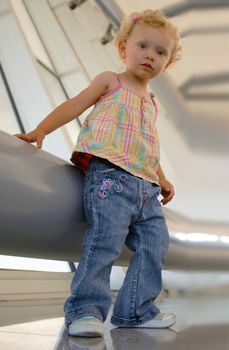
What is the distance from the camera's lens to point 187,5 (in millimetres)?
4934

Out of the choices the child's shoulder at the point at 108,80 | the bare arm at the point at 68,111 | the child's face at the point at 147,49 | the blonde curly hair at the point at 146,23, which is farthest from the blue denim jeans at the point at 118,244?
the blonde curly hair at the point at 146,23

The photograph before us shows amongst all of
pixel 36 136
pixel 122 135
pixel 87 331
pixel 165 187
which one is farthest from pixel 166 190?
pixel 87 331

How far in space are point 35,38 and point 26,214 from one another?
165 inches

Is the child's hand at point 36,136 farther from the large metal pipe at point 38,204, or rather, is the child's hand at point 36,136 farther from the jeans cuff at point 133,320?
the jeans cuff at point 133,320

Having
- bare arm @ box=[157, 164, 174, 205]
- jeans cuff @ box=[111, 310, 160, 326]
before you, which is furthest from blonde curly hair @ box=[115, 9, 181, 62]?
jeans cuff @ box=[111, 310, 160, 326]

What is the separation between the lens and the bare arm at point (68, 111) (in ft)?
4.67

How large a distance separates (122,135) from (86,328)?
2.00 feet

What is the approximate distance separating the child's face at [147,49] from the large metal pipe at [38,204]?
0.42 m

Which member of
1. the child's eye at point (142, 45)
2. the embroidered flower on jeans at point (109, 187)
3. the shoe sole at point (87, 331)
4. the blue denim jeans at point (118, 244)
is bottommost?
the shoe sole at point (87, 331)

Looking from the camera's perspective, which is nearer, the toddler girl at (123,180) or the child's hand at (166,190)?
the toddler girl at (123,180)

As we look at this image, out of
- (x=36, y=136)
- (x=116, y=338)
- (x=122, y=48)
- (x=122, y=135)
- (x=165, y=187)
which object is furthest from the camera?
(x=165, y=187)

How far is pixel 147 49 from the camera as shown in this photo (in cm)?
162

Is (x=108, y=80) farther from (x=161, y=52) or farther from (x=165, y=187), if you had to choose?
(x=165, y=187)

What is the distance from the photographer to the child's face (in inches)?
63.7
